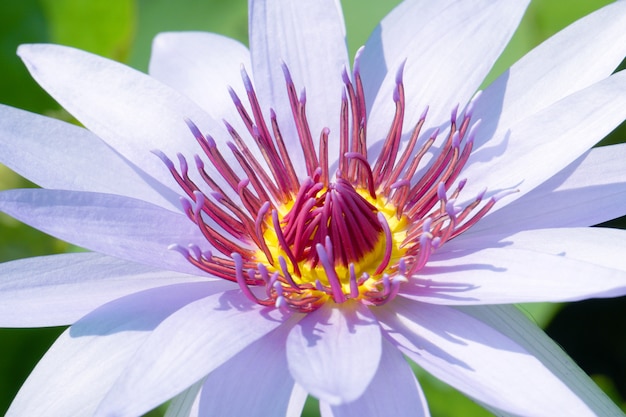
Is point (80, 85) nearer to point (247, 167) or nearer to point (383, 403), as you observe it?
point (247, 167)

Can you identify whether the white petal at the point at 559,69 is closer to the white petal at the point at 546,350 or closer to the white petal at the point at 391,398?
the white petal at the point at 546,350

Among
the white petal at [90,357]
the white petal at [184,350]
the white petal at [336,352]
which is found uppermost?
the white petal at [90,357]

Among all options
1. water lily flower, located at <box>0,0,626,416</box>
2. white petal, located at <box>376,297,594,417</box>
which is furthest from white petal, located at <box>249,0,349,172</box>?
white petal, located at <box>376,297,594,417</box>

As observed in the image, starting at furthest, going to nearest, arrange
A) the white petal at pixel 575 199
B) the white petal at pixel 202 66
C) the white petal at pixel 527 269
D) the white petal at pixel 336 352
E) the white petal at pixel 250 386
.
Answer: the white petal at pixel 202 66, the white petal at pixel 575 199, the white petal at pixel 250 386, the white petal at pixel 527 269, the white petal at pixel 336 352

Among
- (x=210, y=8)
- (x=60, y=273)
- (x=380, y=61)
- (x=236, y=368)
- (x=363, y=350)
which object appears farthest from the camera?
(x=210, y=8)

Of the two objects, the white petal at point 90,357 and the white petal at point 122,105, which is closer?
the white petal at point 90,357

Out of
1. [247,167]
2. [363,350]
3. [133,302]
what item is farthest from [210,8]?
[363,350]

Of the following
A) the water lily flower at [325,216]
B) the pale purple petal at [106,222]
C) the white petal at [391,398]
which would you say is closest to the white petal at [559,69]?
the water lily flower at [325,216]

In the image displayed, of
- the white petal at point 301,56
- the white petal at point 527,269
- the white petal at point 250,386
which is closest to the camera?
the white petal at point 527,269
